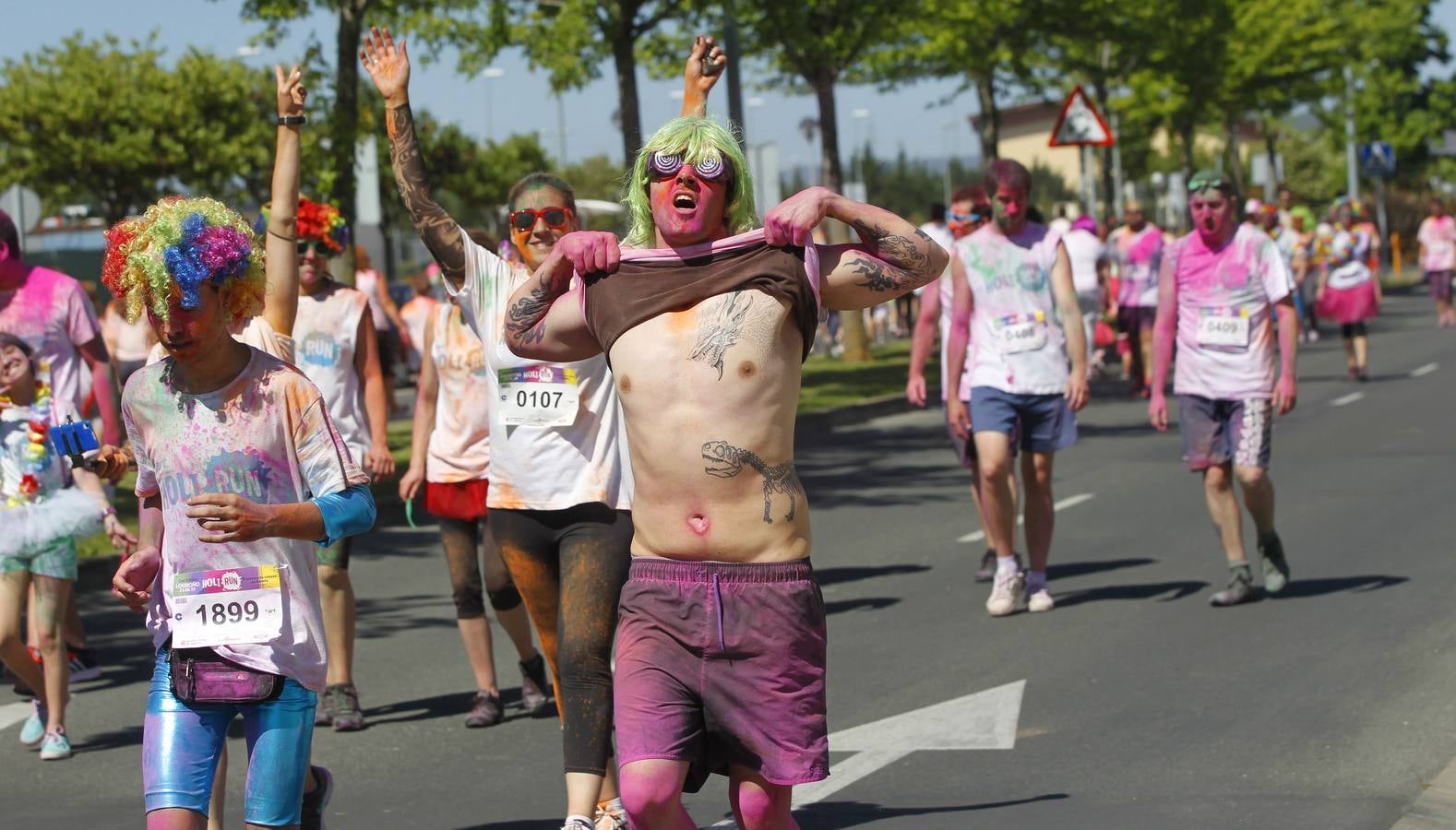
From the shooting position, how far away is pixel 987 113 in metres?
29.8

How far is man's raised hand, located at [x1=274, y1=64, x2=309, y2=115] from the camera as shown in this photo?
17.2 ft

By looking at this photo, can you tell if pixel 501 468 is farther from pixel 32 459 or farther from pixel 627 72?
pixel 627 72

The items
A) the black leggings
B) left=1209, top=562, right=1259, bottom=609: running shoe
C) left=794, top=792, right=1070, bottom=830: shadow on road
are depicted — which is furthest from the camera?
left=1209, top=562, right=1259, bottom=609: running shoe

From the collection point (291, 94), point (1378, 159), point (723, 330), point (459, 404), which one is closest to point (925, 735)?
point (459, 404)

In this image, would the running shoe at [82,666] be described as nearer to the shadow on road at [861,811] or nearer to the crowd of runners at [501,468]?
the crowd of runners at [501,468]

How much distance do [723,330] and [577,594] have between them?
1776mm

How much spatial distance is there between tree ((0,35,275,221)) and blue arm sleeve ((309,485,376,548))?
1310 inches

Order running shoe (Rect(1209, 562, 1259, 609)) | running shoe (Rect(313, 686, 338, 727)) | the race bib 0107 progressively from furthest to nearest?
1. running shoe (Rect(1209, 562, 1259, 609))
2. the race bib 0107
3. running shoe (Rect(313, 686, 338, 727))

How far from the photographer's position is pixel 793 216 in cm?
420

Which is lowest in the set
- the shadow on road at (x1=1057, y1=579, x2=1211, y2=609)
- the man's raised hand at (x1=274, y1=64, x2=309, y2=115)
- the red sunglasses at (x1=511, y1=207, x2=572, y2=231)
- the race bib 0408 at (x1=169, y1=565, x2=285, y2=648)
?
the shadow on road at (x1=1057, y1=579, x2=1211, y2=609)

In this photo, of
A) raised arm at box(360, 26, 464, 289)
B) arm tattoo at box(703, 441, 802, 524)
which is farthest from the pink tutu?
arm tattoo at box(703, 441, 802, 524)

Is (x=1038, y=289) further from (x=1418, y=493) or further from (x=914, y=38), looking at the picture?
(x=914, y=38)

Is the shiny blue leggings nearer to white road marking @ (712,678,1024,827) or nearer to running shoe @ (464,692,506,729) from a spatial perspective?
white road marking @ (712,678,1024,827)

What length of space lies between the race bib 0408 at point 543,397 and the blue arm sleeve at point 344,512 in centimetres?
177
